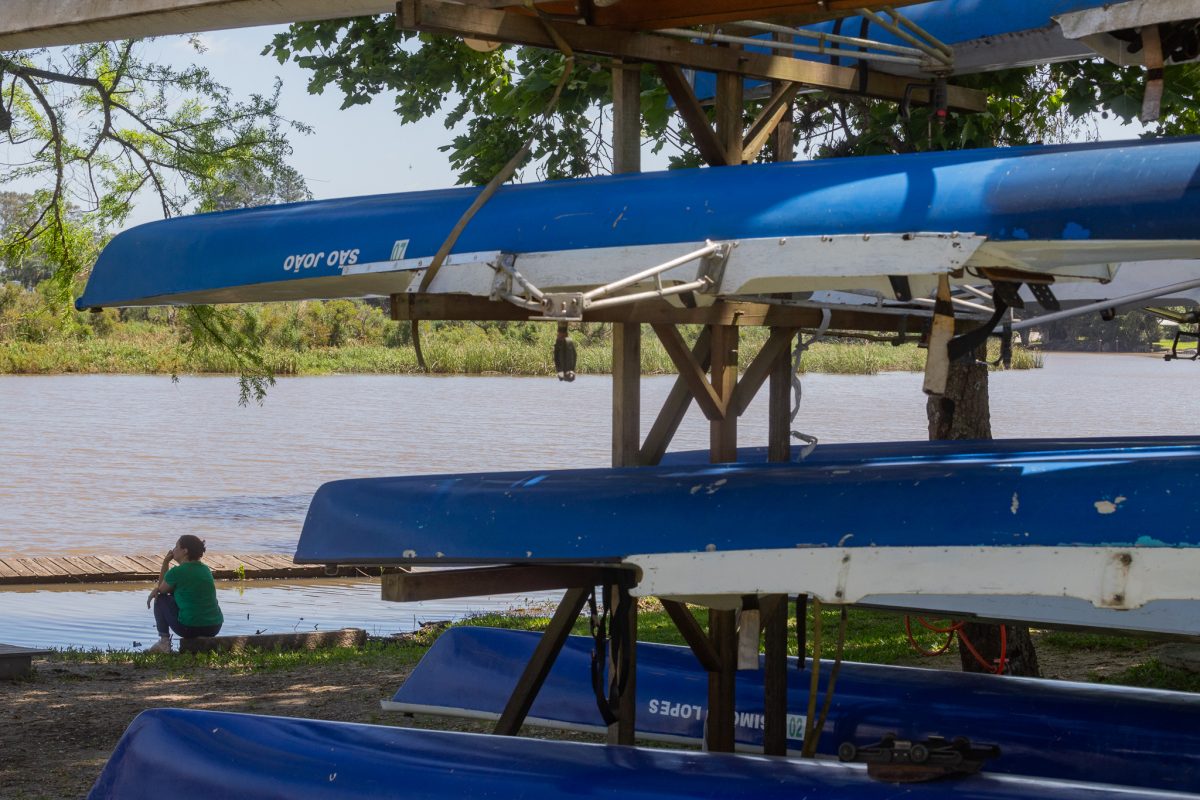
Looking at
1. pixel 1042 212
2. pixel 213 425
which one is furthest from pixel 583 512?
pixel 213 425

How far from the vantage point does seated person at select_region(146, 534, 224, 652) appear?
8.69 m

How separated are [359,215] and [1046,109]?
544 centimetres

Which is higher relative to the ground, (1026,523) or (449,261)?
(449,261)

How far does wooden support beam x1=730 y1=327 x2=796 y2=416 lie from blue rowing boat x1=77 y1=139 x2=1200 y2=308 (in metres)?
0.54

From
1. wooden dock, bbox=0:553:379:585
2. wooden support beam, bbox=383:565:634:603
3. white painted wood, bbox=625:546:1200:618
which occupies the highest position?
white painted wood, bbox=625:546:1200:618

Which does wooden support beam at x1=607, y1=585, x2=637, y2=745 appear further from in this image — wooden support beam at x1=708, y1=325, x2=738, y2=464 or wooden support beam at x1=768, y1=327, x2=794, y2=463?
wooden support beam at x1=768, y1=327, x2=794, y2=463

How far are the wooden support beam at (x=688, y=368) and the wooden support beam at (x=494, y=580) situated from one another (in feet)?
2.11

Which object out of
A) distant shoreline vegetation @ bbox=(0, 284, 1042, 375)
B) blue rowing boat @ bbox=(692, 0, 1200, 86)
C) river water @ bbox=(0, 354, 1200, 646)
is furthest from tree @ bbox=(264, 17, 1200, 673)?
distant shoreline vegetation @ bbox=(0, 284, 1042, 375)

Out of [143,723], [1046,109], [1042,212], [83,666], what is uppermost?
[1046,109]

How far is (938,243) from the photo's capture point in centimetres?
311

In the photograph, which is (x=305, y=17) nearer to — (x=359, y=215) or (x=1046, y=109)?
(x=359, y=215)

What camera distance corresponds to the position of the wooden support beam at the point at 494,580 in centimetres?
372

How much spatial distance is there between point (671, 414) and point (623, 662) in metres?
0.85

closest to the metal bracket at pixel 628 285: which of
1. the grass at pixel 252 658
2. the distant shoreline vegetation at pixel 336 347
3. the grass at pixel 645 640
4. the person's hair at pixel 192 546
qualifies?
the grass at pixel 645 640
